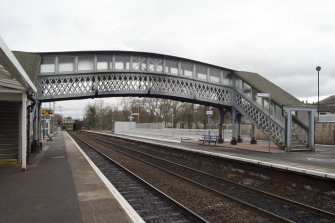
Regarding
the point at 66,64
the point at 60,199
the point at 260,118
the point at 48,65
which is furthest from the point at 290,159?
the point at 48,65

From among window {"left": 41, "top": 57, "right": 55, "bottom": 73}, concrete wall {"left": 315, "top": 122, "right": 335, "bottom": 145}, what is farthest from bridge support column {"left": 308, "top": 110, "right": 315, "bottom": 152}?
window {"left": 41, "top": 57, "right": 55, "bottom": 73}

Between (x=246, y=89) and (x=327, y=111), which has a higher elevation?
Answer: (x=246, y=89)

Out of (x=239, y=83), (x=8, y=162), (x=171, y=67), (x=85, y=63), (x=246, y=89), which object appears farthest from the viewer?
(x=239, y=83)

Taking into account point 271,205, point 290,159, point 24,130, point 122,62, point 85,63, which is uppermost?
point 122,62

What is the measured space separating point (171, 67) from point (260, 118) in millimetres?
8233

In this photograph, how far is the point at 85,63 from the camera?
89.9 feet

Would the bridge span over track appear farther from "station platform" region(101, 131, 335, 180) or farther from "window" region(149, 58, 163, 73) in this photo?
"station platform" region(101, 131, 335, 180)

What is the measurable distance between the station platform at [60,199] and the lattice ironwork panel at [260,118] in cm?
1621

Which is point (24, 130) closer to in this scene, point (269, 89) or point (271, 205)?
point (271, 205)

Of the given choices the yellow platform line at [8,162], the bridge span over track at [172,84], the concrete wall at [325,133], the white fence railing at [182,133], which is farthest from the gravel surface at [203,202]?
the concrete wall at [325,133]

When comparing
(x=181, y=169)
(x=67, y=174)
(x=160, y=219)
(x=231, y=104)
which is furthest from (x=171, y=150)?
(x=160, y=219)

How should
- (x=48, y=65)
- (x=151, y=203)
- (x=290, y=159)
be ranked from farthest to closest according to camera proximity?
(x=48, y=65) → (x=290, y=159) → (x=151, y=203)

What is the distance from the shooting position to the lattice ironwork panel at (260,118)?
86.0 ft

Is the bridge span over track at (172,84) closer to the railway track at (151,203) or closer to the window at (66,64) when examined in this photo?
the window at (66,64)
